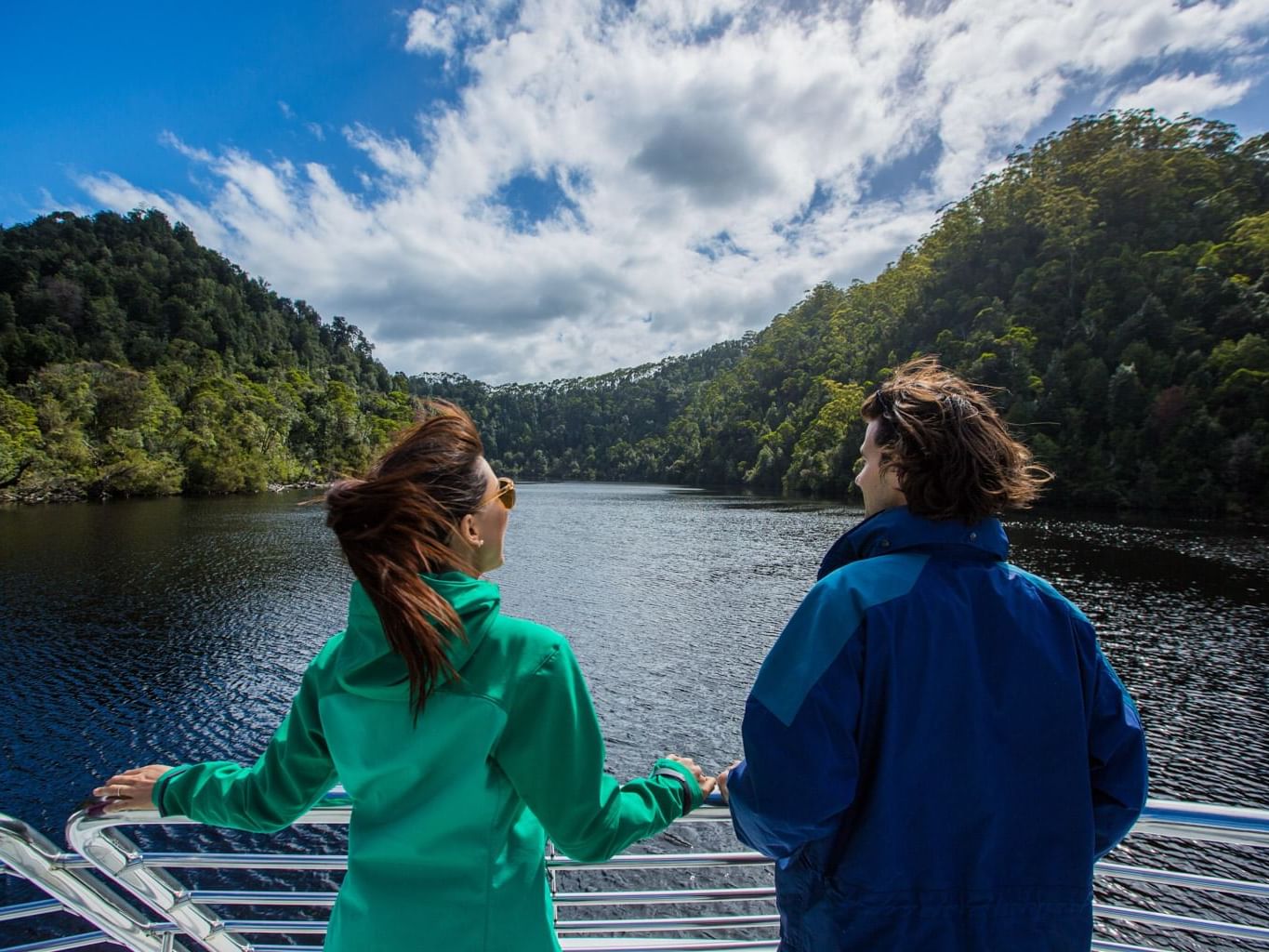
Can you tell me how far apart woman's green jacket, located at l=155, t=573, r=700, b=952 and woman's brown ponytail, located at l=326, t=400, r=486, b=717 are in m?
0.04

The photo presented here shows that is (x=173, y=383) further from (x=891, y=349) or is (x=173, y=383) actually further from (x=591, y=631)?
(x=891, y=349)

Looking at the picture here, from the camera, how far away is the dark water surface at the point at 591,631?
32.4 feet

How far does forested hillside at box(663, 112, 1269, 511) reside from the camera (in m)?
40.1

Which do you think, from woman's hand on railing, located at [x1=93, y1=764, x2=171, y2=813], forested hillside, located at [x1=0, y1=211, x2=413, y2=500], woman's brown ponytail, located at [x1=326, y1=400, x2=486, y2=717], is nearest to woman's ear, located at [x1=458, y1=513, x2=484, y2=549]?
woman's brown ponytail, located at [x1=326, y1=400, x2=486, y2=717]

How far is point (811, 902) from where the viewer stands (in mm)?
1161

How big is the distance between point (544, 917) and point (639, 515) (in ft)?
154

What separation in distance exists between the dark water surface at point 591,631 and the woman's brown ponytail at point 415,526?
8.67 m

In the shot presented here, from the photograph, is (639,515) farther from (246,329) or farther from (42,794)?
(246,329)

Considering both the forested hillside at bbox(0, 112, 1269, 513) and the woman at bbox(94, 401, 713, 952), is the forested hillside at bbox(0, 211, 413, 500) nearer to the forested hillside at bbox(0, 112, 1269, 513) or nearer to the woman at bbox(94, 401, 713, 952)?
the forested hillside at bbox(0, 112, 1269, 513)

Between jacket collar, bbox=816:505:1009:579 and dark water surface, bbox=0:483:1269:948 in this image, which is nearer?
jacket collar, bbox=816:505:1009:579

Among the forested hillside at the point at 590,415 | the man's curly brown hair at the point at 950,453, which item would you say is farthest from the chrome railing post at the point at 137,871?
the forested hillside at the point at 590,415

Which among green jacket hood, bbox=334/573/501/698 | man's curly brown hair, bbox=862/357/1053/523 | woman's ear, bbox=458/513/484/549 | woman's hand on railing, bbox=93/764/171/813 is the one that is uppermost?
man's curly brown hair, bbox=862/357/1053/523

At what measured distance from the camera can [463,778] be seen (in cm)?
104

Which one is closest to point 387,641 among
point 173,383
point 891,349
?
point 173,383
